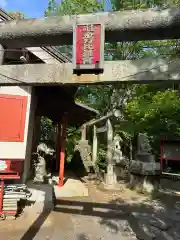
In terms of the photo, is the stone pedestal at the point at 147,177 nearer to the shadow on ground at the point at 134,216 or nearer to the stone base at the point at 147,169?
the stone base at the point at 147,169

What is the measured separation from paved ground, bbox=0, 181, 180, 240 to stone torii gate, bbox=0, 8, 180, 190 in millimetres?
3804

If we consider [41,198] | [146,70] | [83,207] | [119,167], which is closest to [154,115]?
[119,167]

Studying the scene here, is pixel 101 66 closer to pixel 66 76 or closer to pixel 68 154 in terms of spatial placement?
pixel 66 76

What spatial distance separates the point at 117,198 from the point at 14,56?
6.62 meters

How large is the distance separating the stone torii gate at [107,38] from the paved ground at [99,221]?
3.80 meters

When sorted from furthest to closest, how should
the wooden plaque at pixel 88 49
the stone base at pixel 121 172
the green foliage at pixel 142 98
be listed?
the stone base at pixel 121 172 → the green foliage at pixel 142 98 → the wooden plaque at pixel 88 49

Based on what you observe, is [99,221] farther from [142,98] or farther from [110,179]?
[142,98]

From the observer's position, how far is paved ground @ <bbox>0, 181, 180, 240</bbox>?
5727 millimetres

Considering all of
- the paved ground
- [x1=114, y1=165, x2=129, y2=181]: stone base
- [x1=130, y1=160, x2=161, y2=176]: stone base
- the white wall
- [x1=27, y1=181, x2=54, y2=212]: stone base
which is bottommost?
the paved ground

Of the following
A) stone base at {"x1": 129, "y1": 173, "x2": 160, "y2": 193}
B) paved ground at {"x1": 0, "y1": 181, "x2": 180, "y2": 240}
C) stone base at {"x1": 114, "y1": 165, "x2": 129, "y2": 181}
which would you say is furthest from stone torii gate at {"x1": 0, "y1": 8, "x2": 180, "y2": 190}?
stone base at {"x1": 114, "y1": 165, "x2": 129, "y2": 181}

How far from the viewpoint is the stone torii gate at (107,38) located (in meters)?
3.48

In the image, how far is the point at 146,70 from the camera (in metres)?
3.54

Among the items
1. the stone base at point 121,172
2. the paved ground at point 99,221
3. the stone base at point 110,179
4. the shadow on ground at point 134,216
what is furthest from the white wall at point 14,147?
the stone base at point 121,172

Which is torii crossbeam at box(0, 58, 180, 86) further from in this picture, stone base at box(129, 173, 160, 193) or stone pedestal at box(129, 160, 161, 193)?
stone base at box(129, 173, 160, 193)
